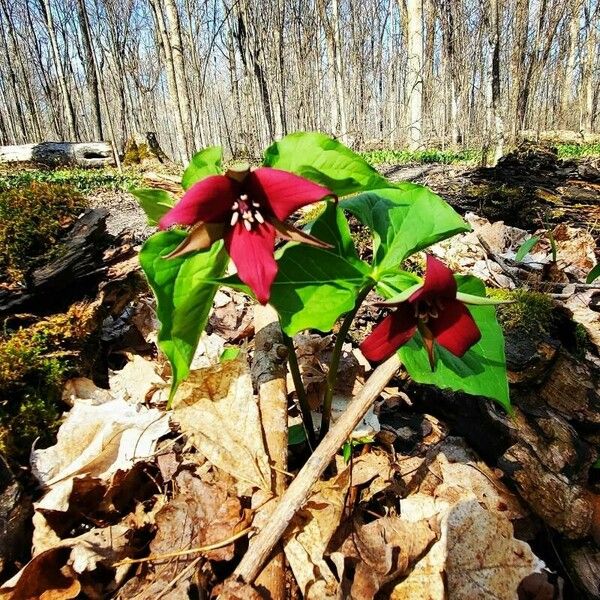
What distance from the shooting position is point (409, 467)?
48.1 inches

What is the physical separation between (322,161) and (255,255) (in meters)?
0.23

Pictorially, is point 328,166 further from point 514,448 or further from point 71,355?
point 71,355

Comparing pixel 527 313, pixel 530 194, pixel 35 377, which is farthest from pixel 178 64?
pixel 527 313

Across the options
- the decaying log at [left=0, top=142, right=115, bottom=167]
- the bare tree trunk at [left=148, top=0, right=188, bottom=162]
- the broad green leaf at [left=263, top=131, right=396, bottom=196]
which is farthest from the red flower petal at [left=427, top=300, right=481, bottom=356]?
A: the decaying log at [left=0, top=142, right=115, bottom=167]

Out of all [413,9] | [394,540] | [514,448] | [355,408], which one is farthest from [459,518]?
[413,9]

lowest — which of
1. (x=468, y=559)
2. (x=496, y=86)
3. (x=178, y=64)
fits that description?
(x=468, y=559)

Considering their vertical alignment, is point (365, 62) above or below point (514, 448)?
above

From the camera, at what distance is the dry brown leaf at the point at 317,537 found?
896mm

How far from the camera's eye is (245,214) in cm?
71

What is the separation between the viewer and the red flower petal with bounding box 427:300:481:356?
756mm

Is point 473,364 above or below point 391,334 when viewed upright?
below

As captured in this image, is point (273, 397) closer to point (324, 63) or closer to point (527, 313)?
point (527, 313)

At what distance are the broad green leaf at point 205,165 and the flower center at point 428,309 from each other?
0.44 metres

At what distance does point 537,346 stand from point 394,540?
0.79 metres
